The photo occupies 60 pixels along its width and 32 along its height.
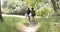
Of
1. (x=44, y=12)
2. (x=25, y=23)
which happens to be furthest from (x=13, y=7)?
(x=44, y=12)

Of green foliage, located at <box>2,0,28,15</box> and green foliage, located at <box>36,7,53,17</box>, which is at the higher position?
green foliage, located at <box>2,0,28,15</box>

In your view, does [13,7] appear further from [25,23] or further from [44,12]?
[44,12]

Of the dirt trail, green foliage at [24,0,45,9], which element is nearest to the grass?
the dirt trail

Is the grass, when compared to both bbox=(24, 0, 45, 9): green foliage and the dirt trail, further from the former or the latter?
bbox=(24, 0, 45, 9): green foliage

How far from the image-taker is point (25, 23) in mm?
1885

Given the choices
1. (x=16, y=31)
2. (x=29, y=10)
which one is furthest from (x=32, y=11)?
(x=16, y=31)

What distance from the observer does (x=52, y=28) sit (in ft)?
6.31

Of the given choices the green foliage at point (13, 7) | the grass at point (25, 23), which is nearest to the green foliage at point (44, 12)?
the grass at point (25, 23)

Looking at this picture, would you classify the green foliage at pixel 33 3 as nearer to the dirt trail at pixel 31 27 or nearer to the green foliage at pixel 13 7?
the green foliage at pixel 13 7

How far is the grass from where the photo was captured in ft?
6.06

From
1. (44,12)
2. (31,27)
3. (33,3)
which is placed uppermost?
(33,3)

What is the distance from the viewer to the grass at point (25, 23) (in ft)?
6.06

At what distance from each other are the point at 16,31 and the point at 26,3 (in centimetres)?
38

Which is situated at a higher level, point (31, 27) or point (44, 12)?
point (44, 12)
